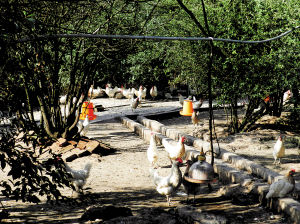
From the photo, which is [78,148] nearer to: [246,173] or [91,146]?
[91,146]

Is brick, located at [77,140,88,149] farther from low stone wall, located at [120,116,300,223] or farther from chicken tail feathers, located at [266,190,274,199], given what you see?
chicken tail feathers, located at [266,190,274,199]

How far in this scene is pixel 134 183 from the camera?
727cm

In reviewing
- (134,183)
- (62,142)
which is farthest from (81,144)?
(134,183)

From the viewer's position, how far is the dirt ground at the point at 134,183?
5.50 meters

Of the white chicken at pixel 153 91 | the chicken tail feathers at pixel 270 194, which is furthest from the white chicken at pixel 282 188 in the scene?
the white chicken at pixel 153 91

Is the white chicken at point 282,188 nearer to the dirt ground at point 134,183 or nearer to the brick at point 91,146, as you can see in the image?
the dirt ground at point 134,183

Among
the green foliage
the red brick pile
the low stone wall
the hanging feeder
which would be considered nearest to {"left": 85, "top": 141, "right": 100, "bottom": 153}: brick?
the red brick pile

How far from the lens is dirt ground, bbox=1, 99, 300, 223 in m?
5.50

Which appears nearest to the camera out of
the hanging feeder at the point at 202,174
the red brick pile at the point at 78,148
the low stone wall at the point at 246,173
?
the hanging feeder at the point at 202,174

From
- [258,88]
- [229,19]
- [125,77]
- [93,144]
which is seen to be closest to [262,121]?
[258,88]

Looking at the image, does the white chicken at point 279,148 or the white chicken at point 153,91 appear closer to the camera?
the white chicken at point 279,148

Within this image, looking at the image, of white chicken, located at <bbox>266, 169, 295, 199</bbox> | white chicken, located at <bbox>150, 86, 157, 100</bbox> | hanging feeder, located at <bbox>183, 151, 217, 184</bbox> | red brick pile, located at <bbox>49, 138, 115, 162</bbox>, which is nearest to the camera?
hanging feeder, located at <bbox>183, 151, 217, 184</bbox>

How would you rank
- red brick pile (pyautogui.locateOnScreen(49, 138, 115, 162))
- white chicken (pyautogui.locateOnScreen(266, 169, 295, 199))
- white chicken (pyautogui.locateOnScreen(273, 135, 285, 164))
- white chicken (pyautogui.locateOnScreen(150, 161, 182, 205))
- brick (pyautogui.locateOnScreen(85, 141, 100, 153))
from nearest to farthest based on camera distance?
white chicken (pyautogui.locateOnScreen(266, 169, 295, 199)), white chicken (pyautogui.locateOnScreen(150, 161, 182, 205)), white chicken (pyautogui.locateOnScreen(273, 135, 285, 164)), red brick pile (pyautogui.locateOnScreen(49, 138, 115, 162)), brick (pyautogui.locateOnScreen(85, 141, 100, 153))

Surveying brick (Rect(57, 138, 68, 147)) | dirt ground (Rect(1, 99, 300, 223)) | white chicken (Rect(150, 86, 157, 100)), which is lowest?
dirt ground (Rect(1, 99, 300, 223))
